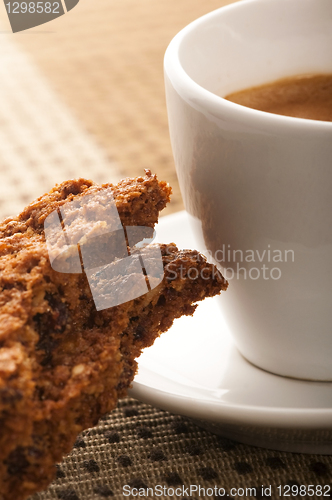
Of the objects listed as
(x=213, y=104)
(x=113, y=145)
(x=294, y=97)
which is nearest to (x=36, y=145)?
(x=113, y=145)

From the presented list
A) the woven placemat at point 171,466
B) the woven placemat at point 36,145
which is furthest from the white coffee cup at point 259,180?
the woven placemat at point 36,145

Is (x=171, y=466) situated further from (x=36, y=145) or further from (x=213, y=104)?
(x=36, y=145)

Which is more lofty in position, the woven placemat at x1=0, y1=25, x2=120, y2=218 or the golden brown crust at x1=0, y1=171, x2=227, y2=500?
the golden brown crust at x1=0, y1=171, x2=227, y2=500

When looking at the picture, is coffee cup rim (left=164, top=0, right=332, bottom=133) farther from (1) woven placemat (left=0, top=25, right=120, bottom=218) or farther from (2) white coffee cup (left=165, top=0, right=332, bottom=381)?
(1) woven placemat (left=0, top=25, right=120, bottom=218)

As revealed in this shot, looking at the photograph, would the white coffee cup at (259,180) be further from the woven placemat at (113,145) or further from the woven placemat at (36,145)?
the woven placemat at (36,145)

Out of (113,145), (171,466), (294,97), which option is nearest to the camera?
(171,466)

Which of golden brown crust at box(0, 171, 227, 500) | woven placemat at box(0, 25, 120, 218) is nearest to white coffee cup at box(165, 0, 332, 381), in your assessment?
golden brown crust at box(0, 171, 227, 500)
